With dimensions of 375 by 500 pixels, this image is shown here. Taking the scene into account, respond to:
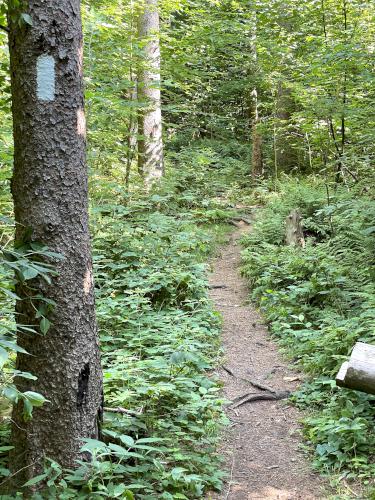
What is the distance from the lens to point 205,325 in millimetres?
6512

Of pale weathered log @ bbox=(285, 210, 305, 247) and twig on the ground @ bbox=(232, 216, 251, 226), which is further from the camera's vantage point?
twig on the ground @ bbox=(232, 216, 251, 226)

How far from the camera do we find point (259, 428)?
15.3 feet

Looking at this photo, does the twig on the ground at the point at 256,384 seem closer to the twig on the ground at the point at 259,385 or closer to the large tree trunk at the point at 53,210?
the twig on the ground at the point at 259,385

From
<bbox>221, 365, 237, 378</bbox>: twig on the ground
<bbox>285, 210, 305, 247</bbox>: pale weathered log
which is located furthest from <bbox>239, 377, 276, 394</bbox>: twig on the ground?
<bbox>285, 210, 305, 247</bbox>: pale weathered log

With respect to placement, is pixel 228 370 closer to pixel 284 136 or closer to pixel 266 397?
pixel 266 397

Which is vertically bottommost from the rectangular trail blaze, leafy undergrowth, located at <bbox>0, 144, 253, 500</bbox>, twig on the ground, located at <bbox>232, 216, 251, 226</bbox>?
leafy undergrowth, located at <bbox>0, 144, 253, 500</bbox>

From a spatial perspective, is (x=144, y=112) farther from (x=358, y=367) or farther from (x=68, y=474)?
(x=68, y=474)

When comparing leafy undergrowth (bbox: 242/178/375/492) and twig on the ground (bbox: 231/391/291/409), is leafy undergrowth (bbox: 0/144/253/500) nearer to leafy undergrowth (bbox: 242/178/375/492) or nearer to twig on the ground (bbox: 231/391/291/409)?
twig on the ground (bbox: 231/391/291/409)

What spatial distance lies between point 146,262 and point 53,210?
456 cm

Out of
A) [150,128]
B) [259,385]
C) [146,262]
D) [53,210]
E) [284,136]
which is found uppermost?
[284,136]

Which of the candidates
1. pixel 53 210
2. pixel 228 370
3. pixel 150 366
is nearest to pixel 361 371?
pixel 150 366

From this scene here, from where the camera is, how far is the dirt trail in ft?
12.4

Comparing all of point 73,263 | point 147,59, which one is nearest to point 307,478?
point 73,263

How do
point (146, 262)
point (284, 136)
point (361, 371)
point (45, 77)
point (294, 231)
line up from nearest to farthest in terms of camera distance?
point (45, 77)
point (361, 371)
point (146, 262)
point (294, 231)
point (284, 136)
